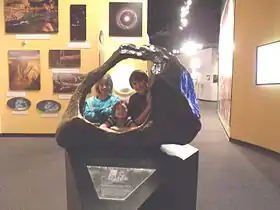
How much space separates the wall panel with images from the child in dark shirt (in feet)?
13.5

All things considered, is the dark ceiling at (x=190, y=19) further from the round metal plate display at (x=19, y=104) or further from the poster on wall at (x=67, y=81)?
the round metal plate display at (x=19, y=104)

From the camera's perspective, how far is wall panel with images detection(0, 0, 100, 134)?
6.72 meters

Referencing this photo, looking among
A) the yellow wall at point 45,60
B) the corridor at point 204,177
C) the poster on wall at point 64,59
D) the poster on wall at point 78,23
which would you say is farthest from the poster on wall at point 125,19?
the corridor at point 204,177

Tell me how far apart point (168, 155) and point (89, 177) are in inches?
22.4

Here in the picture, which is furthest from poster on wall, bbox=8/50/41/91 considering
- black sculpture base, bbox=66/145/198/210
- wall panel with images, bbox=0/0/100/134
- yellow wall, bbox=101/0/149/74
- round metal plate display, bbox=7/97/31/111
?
black sculpture base, bbox=66/145/198/210

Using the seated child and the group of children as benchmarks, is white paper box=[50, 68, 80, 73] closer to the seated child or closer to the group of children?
the group of children

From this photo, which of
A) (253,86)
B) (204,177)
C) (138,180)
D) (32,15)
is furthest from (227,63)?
(138,180)

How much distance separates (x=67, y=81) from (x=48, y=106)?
60cm

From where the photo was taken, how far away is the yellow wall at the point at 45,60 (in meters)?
6.74

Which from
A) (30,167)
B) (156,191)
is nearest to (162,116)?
(156,191)

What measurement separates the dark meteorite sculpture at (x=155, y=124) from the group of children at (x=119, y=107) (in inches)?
6.4

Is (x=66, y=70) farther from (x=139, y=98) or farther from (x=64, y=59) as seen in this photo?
(x=139, y=98)

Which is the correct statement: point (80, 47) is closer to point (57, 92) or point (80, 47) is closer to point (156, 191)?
point (57, 92)

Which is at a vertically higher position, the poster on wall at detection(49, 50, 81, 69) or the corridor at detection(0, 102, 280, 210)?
the poster on wall at detection(49, 50, 81, 69)
